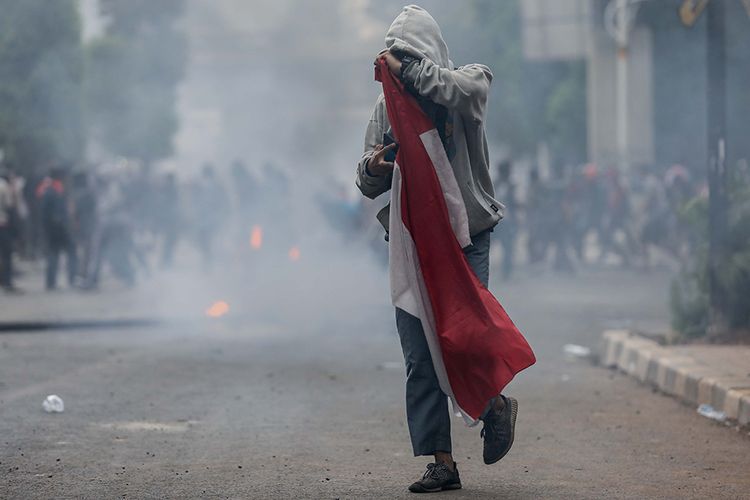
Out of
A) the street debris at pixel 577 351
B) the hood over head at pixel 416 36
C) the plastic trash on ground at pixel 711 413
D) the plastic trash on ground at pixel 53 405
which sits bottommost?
the street debris at pixel 577 351

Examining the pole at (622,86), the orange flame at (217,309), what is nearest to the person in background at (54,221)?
the orange flame at (217,309)

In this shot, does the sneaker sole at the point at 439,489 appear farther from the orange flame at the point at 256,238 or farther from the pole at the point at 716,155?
the orange flame at the point at 256,238

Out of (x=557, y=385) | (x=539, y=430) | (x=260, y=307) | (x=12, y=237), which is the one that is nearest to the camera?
(x=539, y=430)

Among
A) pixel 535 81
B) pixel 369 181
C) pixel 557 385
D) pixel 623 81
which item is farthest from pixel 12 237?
pixel 535 81

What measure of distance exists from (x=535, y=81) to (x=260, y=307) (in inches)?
1156

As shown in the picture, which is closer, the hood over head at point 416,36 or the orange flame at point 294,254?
the hood over head at point 416,36

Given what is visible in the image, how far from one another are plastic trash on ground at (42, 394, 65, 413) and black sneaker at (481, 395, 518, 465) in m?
2.55

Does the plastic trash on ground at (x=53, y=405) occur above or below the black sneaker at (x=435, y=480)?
below

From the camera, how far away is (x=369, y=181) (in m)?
4.59

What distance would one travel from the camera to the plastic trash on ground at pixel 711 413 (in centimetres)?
645

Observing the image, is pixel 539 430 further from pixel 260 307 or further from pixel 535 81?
pixel 535 81

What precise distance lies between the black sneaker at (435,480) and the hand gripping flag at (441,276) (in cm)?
19

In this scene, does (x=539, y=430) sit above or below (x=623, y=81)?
below

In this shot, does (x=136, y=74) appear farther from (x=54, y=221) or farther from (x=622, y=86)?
(x=54, y=221)
